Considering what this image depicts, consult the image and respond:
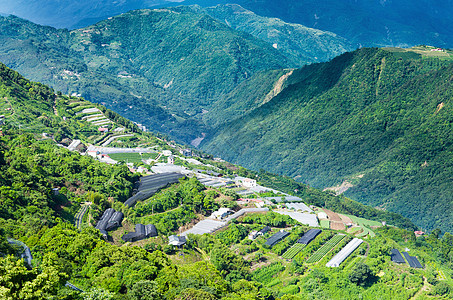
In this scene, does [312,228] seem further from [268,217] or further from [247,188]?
[247,188]

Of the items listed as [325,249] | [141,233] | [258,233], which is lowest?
[325,249]

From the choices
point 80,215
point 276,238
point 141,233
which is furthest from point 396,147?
point 80,215

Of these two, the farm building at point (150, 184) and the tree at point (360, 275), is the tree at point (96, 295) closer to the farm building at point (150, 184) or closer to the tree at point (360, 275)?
the tree at point (360, 275)

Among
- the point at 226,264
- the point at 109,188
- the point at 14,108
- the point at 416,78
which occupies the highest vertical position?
the point at 416,78

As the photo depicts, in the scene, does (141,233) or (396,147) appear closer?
(141,233)

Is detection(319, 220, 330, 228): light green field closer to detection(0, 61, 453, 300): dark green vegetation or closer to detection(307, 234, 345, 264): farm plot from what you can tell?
detection(0, 61, 453, 300): dark green vegetation

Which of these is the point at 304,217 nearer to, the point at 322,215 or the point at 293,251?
the point at 322,215

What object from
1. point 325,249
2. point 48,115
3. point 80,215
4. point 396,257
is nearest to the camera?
point 80,215

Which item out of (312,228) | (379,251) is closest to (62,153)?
(312,228)
